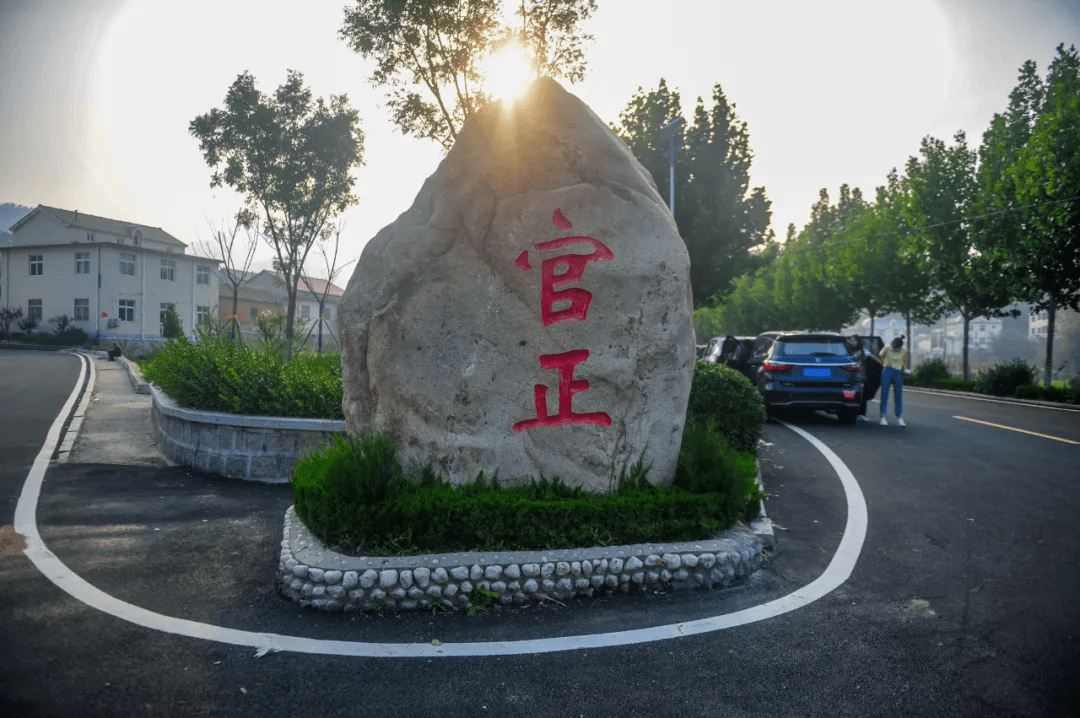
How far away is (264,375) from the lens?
320 inches

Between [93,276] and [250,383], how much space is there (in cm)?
3551

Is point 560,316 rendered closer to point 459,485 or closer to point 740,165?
point 459,485

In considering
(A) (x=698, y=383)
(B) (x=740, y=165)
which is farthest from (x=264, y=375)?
(B) (x=740, y=165)

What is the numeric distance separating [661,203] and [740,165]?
19.7 meters

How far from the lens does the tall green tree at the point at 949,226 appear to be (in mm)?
22641

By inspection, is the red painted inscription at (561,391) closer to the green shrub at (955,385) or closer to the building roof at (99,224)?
the green shrub at (955,385)

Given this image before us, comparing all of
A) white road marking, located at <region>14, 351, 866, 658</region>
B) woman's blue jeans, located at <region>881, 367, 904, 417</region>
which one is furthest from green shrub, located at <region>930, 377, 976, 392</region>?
white road marking, located at <region>14, 351, 866, 658</region>

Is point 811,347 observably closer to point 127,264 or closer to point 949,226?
point 949,226

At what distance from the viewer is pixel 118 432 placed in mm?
9922

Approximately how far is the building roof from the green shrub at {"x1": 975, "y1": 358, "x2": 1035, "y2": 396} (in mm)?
44086

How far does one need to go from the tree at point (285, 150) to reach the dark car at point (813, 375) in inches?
487

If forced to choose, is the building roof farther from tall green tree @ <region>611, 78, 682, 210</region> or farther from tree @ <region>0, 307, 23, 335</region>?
tall green tree @ <region>611, 78, 682, 210</region>

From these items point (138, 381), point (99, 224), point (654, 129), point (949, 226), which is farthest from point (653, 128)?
point (99, 224)

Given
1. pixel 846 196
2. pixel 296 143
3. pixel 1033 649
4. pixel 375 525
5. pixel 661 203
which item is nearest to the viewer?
pixel 1033 649
